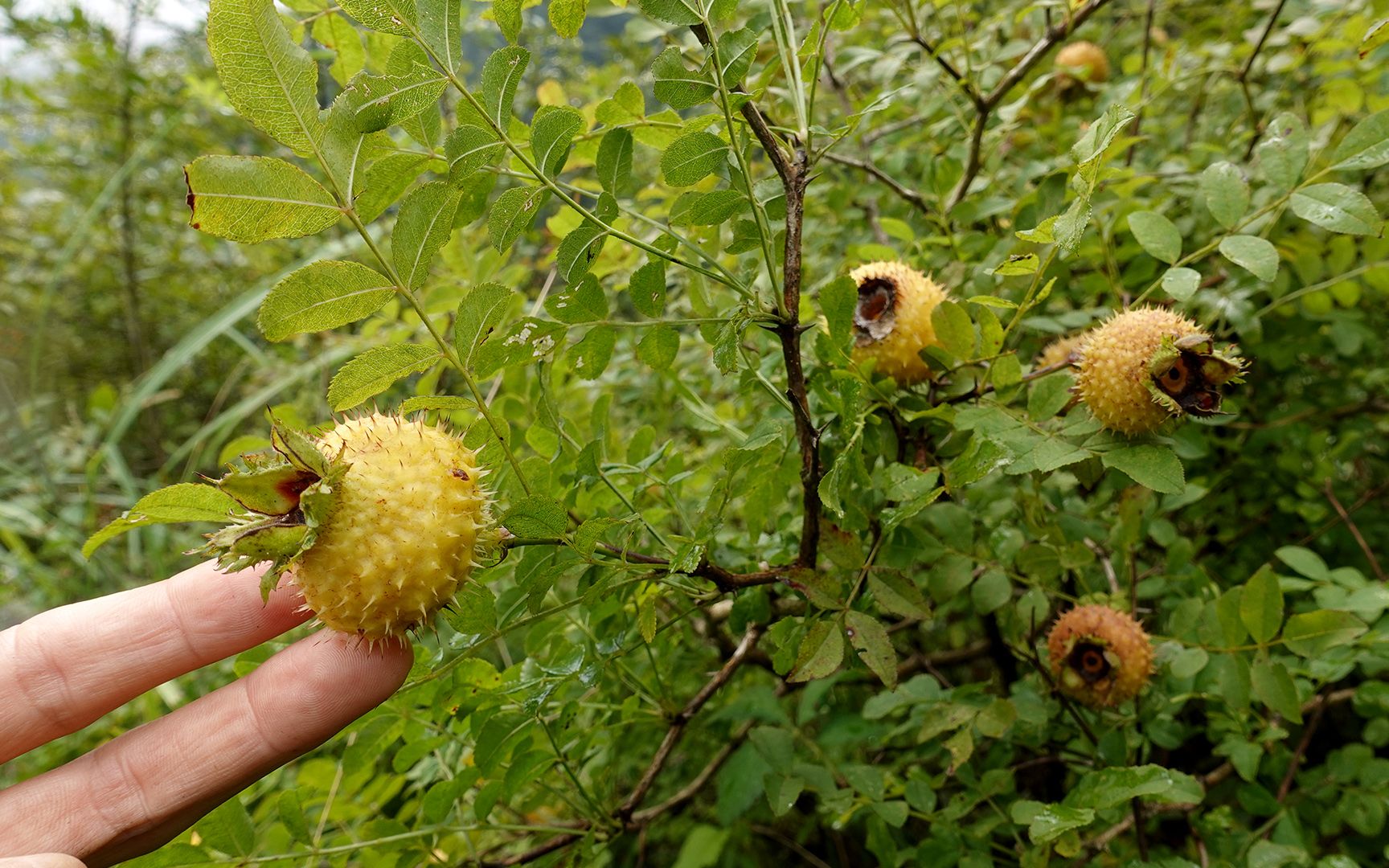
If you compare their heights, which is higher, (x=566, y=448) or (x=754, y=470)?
(x=566, y=448)

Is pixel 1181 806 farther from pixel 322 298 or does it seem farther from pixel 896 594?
pixel 322 298

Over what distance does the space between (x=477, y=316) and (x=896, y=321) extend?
2.28ft

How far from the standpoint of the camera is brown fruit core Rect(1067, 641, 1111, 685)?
1.44 m

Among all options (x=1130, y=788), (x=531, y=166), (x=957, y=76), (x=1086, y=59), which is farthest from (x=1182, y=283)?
(x=1086, y=59)

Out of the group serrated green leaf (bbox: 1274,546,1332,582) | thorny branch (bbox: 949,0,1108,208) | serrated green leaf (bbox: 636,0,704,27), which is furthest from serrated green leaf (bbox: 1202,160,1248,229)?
serrated green leaf (bbox: 636,0,704,27)

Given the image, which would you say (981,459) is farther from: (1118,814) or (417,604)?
(417,604)

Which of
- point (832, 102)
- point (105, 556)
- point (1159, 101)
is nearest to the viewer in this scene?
point (832, 102)

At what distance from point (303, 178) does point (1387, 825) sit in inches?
93.1

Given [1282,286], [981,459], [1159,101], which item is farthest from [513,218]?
[1159,101]

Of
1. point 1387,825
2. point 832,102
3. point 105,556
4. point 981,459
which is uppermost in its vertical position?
point 832,102

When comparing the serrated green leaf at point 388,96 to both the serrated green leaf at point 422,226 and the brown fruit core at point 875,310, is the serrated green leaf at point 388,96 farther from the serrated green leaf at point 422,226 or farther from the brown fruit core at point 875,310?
the brown fruit core at point 875,310

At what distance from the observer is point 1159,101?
2521 mm

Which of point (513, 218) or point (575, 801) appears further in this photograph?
point (575, 801)

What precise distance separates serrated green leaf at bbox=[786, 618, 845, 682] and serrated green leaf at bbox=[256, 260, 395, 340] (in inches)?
29.1
